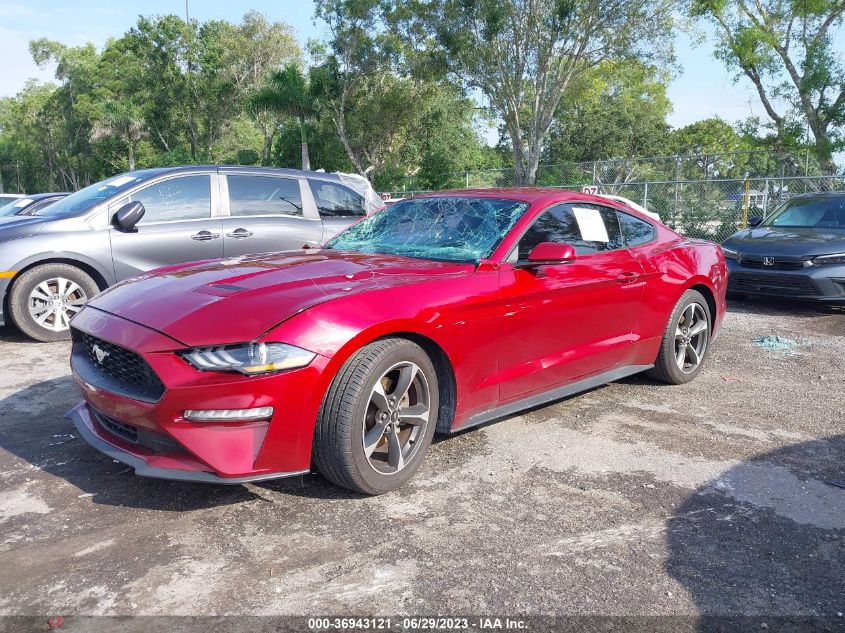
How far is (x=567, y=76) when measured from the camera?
26.4 meters

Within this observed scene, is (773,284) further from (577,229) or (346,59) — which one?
(346,59)

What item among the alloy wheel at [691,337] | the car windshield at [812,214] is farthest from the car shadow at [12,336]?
the car windshield at [812,214]

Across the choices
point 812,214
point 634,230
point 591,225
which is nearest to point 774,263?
point 812,214

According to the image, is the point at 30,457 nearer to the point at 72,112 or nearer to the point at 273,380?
the point at 273,380

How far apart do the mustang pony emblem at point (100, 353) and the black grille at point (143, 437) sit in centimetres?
26

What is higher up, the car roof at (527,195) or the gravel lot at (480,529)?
the car roof at (527,195)

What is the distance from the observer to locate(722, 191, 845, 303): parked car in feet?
27.6

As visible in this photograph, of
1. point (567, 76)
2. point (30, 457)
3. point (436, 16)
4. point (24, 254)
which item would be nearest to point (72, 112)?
point (436, 16)

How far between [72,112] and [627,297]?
5895 cm

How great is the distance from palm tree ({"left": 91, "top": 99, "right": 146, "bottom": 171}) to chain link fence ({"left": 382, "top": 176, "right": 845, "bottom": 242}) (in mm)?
36761

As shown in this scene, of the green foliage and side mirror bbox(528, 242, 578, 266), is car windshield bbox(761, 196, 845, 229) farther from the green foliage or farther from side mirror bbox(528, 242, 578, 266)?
the green foliage

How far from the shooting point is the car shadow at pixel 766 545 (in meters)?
2.55

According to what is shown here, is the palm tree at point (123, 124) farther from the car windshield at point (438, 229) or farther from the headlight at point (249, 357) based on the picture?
the headlight at point (249, 357)

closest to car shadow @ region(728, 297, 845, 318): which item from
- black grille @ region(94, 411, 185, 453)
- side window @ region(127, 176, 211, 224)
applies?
side window @ region(127, 176, 211, 224)
